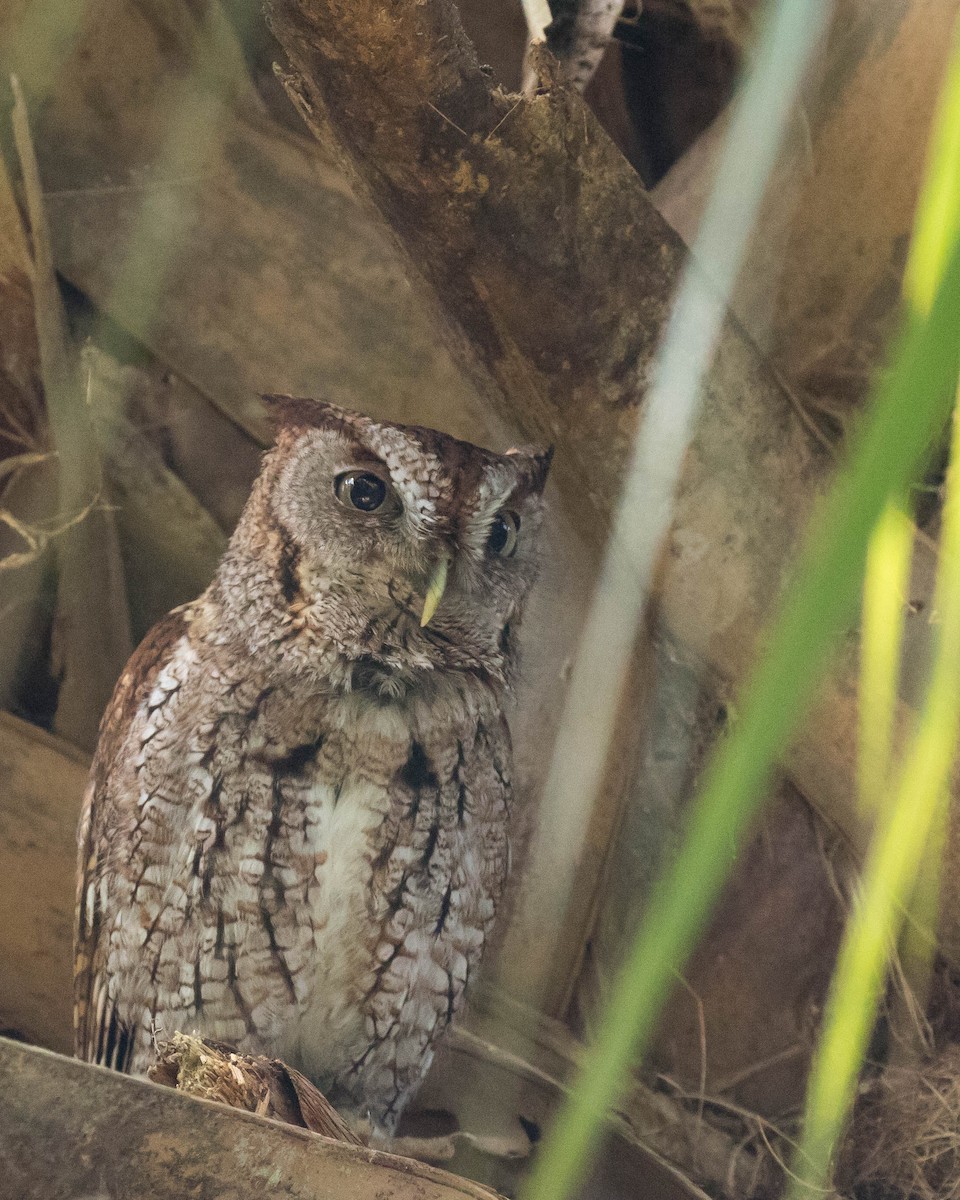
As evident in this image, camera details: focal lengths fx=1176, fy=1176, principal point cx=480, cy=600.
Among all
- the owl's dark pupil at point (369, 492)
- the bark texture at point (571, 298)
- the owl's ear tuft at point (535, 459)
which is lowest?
the owl's dark pupil at point (369, 492)

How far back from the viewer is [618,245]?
1526 mm

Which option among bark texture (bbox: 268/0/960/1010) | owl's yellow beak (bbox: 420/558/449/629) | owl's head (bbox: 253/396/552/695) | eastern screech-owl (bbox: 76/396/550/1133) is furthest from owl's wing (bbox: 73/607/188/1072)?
bark texture (bbox: 268/0/960/1010)

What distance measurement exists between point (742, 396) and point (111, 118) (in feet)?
3.91

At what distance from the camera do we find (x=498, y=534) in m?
1.78

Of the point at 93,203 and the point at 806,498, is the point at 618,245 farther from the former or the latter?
the point at 93,203

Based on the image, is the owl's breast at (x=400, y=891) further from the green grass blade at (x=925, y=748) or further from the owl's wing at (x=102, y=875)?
the green grass blade at (x=925, y=748)

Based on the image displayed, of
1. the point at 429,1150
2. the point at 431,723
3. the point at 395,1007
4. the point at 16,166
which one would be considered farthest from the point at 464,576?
the point at 16,166

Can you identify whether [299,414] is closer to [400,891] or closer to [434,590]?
[434,590]

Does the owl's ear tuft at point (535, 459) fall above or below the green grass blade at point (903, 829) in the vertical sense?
above

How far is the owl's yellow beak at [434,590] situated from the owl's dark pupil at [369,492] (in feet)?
0.42

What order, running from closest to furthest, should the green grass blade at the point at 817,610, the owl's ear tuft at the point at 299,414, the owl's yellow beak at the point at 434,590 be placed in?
1. the green grass blade at the point at 817,610
2. the owl's yellow beak at the point at 434,590
3. the owl's ear tuft at the point at 299,414

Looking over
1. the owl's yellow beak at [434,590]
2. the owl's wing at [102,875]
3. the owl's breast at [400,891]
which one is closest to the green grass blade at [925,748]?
the owl's yellow beak at [434,590]

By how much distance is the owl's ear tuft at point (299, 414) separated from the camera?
1738 mm

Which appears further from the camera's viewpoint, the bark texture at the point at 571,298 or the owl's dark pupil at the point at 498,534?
the owl's dark pupil at the point at 498,534
